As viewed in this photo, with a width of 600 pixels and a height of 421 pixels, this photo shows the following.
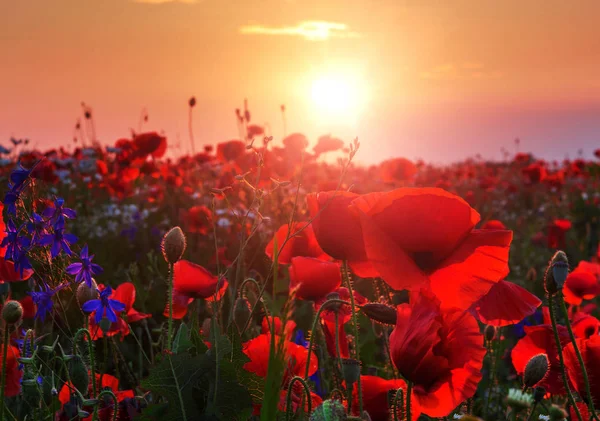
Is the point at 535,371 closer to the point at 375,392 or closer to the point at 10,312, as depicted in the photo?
the point at 375,392

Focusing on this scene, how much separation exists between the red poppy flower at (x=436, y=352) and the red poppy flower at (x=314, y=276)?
460mm

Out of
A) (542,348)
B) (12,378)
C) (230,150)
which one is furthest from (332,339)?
(230,150)

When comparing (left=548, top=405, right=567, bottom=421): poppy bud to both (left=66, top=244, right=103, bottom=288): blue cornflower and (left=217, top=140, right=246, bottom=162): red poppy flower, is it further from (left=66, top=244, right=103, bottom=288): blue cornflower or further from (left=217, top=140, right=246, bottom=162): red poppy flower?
(left=217, top=140, right=246, bottom=162): red poppy flower

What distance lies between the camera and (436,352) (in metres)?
1.28

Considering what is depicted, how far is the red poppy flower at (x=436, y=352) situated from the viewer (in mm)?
1213

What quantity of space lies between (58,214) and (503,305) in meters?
0.99

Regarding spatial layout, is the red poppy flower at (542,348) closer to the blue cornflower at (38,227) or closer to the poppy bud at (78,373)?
the poppy bud at (78,373)

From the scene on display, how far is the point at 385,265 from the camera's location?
1.25 meters

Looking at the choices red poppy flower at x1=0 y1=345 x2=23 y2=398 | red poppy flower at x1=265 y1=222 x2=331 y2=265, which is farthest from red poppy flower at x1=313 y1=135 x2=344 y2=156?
red poppy flower at x1=0 y1=345 x2=23 y2=398

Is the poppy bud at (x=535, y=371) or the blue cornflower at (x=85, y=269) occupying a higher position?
the blue cornflower at (x=85, y=269)

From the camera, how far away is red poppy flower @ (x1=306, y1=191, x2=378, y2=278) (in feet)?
4.73

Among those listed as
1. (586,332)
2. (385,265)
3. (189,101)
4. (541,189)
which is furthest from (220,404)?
(541,189)

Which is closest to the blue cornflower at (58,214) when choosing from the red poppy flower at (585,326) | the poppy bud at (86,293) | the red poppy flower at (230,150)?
the poppy bud at (86,293)

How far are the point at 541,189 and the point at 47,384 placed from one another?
9.58 metres
